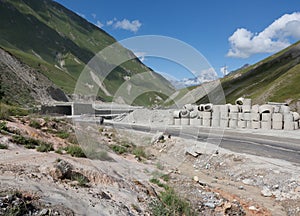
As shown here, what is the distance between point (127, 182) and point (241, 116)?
856 inches

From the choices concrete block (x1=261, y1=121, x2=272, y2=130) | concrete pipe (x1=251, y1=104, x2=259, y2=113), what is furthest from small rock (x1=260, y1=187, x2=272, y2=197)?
concrete pipe (x1=251, y1=104, x2=259, y2=113)

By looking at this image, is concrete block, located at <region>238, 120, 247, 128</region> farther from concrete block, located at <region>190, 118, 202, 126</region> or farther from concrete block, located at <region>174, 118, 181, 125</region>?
concrete block, located at <region>174, 118, 181, 125</region>

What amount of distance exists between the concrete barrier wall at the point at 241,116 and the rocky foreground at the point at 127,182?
42.8 ft

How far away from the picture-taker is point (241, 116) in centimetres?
2875

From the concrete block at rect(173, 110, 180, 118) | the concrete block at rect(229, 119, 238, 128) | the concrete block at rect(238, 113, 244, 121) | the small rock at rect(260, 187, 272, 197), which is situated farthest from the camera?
the concrete block at rect(173, 110, 180, 118)

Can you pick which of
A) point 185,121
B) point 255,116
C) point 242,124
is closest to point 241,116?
point 242,124

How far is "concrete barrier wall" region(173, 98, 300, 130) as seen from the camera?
88.5 ft

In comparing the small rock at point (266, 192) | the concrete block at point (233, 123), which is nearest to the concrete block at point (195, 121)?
the concrete block at point (233, 123)

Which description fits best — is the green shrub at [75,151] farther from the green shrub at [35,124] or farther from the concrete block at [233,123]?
the concrete block at [233,123]

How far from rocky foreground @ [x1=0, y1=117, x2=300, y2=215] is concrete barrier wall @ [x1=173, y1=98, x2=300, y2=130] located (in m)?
13.0

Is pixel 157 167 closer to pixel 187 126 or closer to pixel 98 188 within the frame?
pixel 98 188

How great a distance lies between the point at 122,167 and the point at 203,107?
786 inches

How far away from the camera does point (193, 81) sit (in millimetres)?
12625

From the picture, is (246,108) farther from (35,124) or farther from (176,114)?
(35,124)
